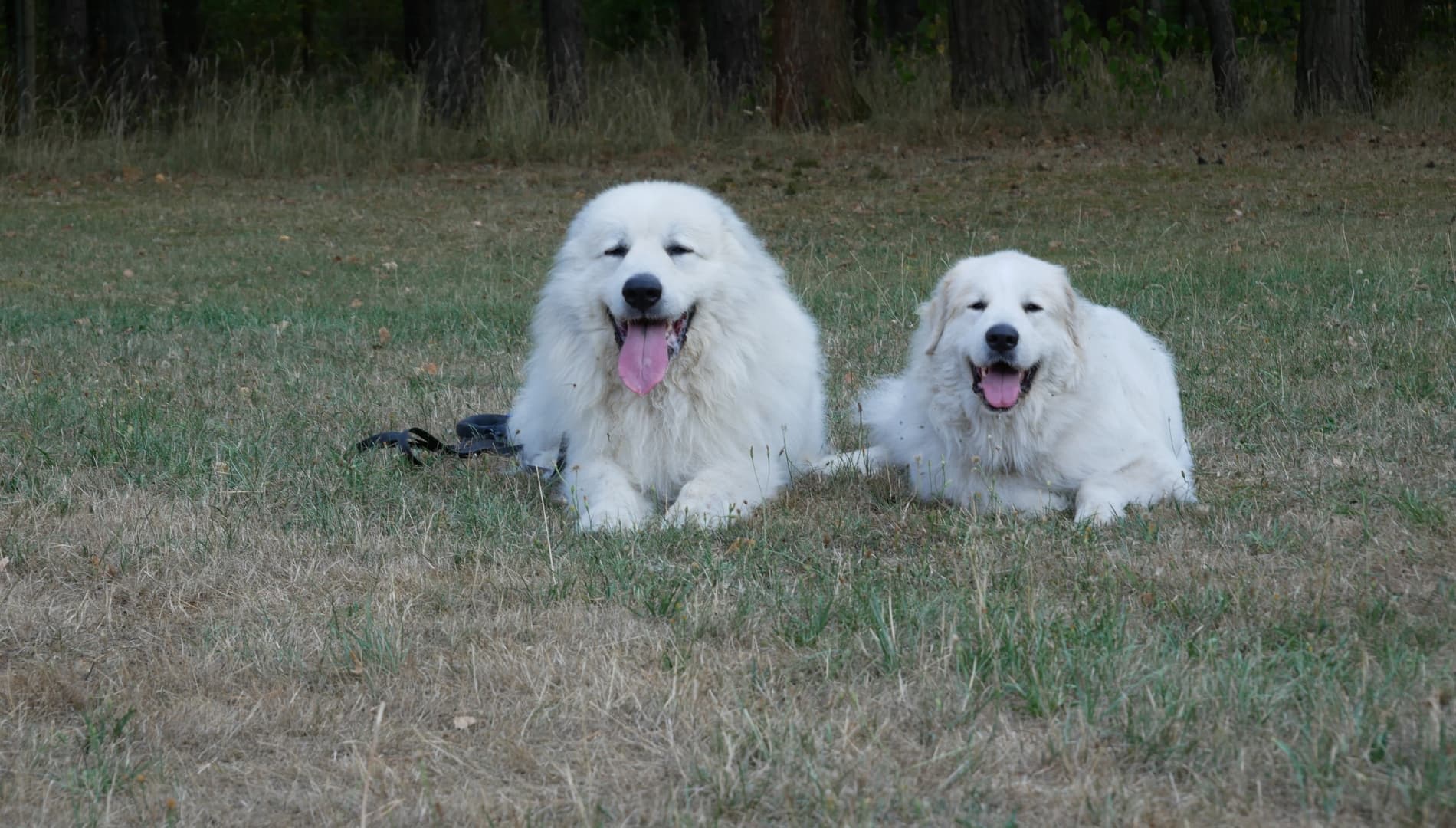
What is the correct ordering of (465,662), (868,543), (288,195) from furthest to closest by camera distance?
1. (288,195)
2. (868,543)
3. (465,662)

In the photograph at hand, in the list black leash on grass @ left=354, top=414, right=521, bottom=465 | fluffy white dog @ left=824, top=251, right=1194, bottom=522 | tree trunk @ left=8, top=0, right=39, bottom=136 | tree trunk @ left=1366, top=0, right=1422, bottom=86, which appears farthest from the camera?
tree trunk @ left=8, top=0, right=39, bottom=136

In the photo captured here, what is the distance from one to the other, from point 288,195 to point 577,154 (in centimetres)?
324

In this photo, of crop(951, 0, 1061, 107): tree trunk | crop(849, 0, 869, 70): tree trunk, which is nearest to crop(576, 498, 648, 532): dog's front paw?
crop(951, 0, 1061, 107): tree trunk

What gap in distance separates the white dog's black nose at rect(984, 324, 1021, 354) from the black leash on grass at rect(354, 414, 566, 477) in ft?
5.13

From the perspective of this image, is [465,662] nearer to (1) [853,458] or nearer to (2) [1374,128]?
(1) [853,458]

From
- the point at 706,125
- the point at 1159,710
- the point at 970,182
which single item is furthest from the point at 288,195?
the point at 1159,710

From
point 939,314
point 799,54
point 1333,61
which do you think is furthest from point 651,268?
point 1333,61

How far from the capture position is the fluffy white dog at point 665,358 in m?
4.71

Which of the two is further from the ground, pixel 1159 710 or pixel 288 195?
pixel 1159 710

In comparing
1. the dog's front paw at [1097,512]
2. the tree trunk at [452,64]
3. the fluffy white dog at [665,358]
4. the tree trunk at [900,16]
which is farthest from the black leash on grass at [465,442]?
the tree trunk at [900,16]

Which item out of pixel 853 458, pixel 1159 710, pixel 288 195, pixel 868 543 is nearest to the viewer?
pixel 1159 710

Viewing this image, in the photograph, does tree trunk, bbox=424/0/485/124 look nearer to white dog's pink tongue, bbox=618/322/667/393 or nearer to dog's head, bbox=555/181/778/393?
dog's head, bbox=555/181/778/393

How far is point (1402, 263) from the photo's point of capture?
9148 millimetres

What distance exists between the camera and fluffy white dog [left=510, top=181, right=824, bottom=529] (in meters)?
4.71
